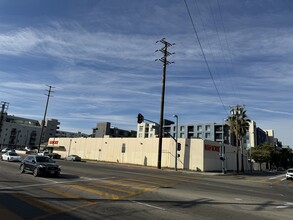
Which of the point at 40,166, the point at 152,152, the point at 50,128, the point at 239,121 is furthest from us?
the point at 50,128

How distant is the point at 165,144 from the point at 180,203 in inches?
1601

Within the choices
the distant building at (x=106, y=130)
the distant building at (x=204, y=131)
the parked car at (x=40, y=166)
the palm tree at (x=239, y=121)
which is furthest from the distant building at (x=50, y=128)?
the parked car at (x=40, y=166)

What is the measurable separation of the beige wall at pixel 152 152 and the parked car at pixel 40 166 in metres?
31.6

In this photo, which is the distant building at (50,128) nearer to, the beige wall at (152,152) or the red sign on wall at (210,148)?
the beige wall at (152,152)

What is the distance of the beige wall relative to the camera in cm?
4809

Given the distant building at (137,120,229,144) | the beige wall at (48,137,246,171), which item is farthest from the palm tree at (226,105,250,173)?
the distant building at (137,120,229,144)

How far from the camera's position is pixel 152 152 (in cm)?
5291

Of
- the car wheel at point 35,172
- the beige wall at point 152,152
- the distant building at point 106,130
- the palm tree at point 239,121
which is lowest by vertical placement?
the car wheel at point 35,172

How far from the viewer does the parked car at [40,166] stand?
1933 cm

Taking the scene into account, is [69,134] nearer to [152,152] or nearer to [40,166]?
[152,152]

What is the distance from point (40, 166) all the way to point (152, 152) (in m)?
34.9

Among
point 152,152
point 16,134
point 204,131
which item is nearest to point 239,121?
point 152,152

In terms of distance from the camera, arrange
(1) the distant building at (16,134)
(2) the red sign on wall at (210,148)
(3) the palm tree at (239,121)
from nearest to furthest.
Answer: (2) the red sign on wall at (210,148)
(3) the palm tree at (239,121)
(1) the distant building at (16,134)

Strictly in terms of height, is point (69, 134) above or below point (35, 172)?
above
